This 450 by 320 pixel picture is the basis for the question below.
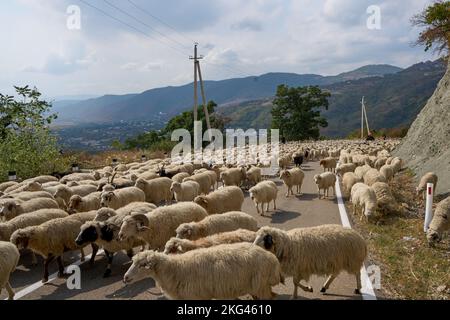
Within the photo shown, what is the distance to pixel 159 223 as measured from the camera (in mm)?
7891

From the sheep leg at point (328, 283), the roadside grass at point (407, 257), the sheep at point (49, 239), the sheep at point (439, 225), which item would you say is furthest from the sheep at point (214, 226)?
the sheep at point (439, 225)

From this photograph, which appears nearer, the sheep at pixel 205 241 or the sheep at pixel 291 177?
the sheep at pixel 205 241

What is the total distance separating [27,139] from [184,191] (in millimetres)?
14163

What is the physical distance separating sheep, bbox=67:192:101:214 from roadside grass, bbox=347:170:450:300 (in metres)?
7.63

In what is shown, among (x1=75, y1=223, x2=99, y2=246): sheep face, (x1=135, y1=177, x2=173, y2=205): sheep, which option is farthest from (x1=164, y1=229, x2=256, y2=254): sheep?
(x1=135, y1=177, x2=173, y2=205): sheep

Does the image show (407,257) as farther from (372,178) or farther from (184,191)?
(184,191)

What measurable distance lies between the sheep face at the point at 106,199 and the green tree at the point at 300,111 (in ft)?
200

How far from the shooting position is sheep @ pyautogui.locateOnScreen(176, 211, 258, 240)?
691cm

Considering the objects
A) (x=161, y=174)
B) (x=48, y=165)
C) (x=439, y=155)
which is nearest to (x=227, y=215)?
(x=161, y=174)

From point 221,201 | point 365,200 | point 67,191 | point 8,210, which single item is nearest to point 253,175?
point 221,201

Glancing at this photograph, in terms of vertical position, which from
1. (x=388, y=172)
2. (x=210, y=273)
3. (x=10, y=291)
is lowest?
(x=10, y=291)

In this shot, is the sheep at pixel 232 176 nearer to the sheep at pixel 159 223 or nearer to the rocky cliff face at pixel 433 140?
the sheep at pixel 159 223

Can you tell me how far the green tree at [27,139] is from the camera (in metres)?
19.3
